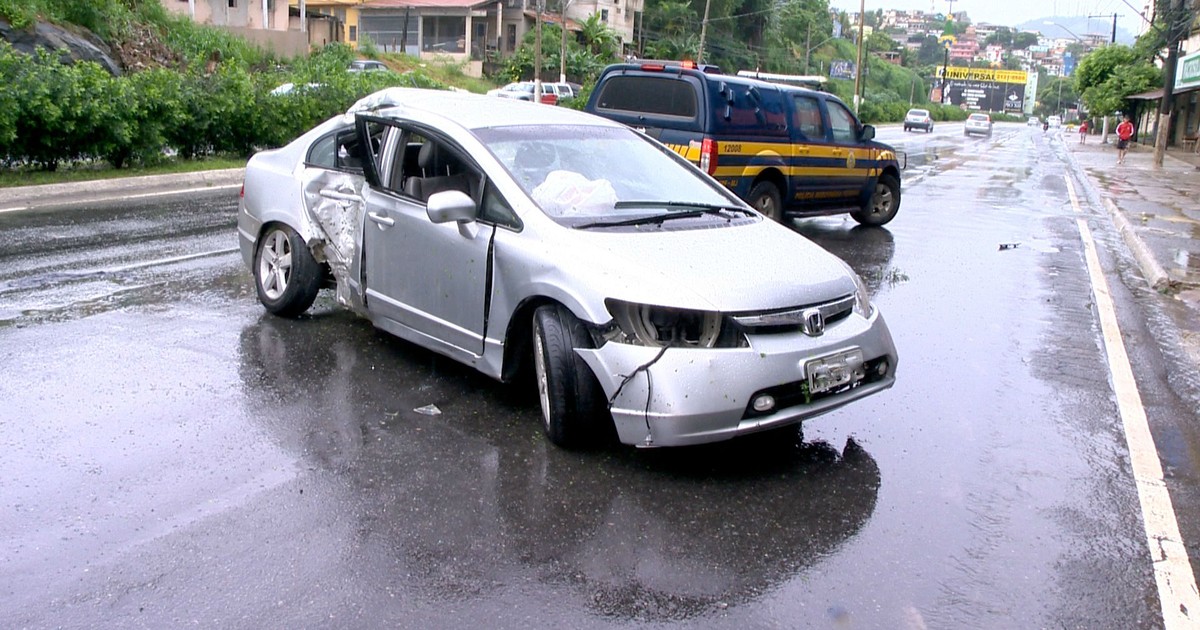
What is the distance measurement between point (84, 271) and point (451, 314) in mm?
4780

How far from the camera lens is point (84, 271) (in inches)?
354

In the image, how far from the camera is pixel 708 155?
1147 centimetres

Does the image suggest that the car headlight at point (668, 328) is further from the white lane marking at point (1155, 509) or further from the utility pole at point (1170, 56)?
the utility pole at point (1170, 56)

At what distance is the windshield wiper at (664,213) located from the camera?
18.2 ft

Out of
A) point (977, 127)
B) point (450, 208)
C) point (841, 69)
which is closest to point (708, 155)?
point (450, 208)

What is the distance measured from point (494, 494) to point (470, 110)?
2756mm

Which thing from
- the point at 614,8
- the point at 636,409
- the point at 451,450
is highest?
the point at 614,8

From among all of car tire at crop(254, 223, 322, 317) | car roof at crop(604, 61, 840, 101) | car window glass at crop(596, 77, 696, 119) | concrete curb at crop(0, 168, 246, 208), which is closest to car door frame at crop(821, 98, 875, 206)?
car roof at crop(604, 61, 840, 101)

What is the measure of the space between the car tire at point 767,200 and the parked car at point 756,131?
0.01 meters

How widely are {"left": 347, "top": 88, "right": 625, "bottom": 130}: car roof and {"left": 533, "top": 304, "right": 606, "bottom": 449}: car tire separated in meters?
1.61

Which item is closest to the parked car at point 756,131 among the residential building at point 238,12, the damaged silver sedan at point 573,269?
the damaged silver sedan at point 573,269

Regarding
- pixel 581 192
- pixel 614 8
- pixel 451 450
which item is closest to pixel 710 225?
pixel 581 192

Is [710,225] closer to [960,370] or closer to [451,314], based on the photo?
[451,314]

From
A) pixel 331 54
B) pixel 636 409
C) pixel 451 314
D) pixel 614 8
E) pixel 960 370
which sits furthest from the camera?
pixel 614 8
